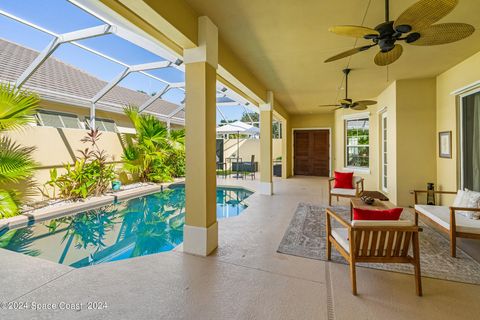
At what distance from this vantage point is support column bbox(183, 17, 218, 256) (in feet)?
9.39

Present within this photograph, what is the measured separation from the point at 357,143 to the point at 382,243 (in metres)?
6.79

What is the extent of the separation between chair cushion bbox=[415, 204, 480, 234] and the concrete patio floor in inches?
34.4

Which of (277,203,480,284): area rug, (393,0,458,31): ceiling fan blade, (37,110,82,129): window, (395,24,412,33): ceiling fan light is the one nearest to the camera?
(393,0,458,31): ceiling fan blade

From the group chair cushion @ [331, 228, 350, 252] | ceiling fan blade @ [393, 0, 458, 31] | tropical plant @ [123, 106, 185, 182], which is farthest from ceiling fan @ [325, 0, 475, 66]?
tropical plant @ [123, 106, 185, 182]

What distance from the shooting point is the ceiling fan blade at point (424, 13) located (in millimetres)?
1553

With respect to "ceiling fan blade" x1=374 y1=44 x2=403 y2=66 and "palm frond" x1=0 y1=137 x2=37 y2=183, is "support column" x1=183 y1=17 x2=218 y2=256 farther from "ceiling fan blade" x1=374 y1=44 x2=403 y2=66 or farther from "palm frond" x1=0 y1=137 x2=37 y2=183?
"palm frond" x1=0 y1=137 x2=37 y2=183

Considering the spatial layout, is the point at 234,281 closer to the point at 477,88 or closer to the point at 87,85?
the point at 477,88

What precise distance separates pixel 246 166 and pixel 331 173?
149 inches

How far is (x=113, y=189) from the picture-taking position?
21.7 ft

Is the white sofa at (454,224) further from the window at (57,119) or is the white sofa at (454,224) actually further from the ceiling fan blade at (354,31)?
the window at (57,119)

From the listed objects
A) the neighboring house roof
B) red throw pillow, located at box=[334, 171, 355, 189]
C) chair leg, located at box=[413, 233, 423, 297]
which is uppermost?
the neighboring house roof

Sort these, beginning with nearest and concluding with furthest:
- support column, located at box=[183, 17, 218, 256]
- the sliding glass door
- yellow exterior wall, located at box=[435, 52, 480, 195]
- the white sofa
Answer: the white sofa < support column, located at box=[183, 17, 218, 256] < the sliding glass door < yellow exterior wall, located at box=[435, 52, 480, 195]

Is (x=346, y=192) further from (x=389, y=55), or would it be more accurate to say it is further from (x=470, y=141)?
(x=389, y=55)

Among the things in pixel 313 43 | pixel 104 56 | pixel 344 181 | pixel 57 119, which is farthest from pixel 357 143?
pixel 57 119
